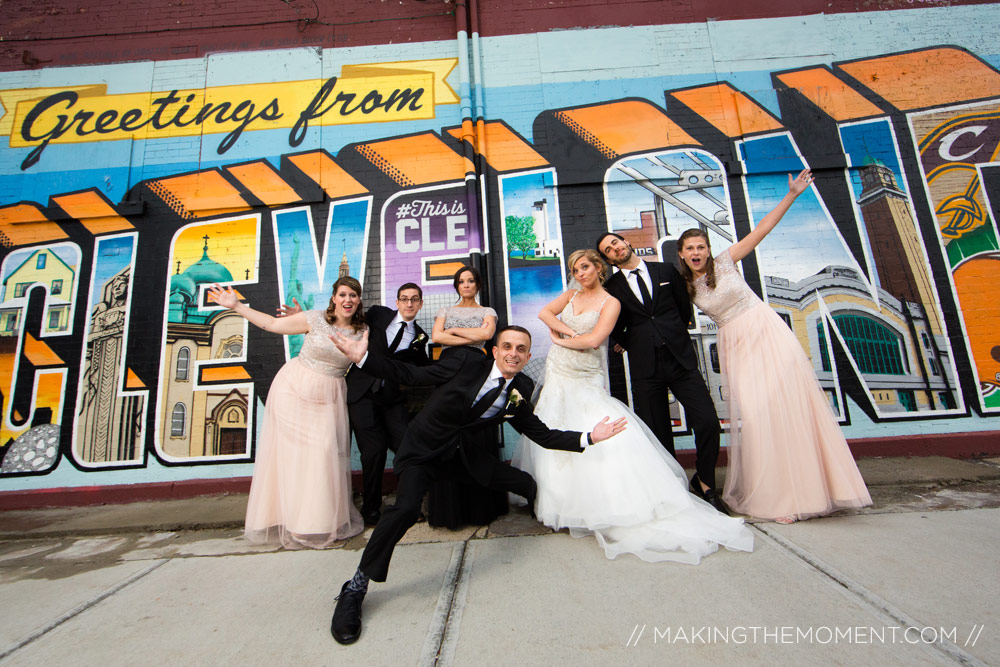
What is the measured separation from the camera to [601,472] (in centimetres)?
272

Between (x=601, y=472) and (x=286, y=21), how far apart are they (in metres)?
6.19

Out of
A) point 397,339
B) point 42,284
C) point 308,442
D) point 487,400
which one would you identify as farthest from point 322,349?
point 42,284

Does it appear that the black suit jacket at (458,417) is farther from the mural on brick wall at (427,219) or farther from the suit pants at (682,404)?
the mural on brick wall at (427,219)

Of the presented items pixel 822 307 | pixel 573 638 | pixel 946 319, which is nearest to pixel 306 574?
pixel 573 638

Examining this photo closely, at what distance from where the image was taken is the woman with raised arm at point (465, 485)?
3113 millimetres

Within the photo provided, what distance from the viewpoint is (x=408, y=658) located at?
1715 mm

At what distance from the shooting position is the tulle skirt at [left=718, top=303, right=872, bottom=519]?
2.87m

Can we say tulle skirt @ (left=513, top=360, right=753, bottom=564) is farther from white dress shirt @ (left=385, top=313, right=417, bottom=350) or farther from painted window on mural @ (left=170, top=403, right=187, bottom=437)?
painted window on mural @ (left=170, top=403, right=187, bottom=437)

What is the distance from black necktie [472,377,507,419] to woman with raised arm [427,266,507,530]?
0.24 m

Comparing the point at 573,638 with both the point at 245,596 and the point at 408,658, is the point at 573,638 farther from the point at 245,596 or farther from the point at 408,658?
the point at 245,596

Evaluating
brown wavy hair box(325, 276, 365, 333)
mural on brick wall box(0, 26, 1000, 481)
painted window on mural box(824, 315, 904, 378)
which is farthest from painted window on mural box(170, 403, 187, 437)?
painted window on mural box(824, 315, 904, 378)

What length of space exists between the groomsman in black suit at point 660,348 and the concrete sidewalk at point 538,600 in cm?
75

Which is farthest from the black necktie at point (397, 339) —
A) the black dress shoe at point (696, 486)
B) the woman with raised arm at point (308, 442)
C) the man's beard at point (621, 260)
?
the black dress shoe at point (696, 486)

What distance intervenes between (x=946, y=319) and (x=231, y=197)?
25.6ft
